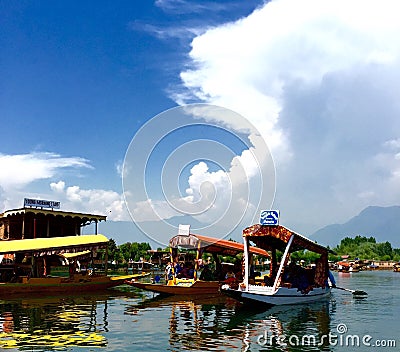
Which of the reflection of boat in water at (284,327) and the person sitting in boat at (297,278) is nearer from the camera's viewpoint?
the reflection of boat in water at (284,327)

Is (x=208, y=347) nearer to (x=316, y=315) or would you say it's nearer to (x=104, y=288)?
(x=316, y=315)

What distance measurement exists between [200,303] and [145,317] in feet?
18.8

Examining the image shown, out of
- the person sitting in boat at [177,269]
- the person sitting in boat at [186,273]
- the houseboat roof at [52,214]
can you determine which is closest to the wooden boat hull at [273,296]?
the person sitting in boat at [177,269]

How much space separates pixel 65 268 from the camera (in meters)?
51.9

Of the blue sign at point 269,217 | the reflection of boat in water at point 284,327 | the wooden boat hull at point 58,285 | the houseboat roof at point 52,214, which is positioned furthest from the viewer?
the houseboat roof at point 52,214

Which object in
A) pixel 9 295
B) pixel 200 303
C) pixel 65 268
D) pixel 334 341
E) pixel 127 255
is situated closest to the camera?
pixel 334 341

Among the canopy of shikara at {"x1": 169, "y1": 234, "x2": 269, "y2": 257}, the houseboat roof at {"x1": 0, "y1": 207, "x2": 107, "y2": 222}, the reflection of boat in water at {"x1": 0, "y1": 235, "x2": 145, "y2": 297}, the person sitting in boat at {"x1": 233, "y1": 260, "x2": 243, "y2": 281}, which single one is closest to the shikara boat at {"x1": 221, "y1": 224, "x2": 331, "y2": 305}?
the person sitting in boat at {"x1": 233, "y1": 260, "x2": 243, "y2": 281}

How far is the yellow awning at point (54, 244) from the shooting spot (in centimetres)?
3055

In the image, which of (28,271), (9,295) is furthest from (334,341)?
(28,271)

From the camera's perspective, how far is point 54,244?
1242 inches

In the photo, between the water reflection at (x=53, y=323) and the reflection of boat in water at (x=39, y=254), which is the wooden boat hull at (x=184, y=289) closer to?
the water reflection at (x=53, y=323)

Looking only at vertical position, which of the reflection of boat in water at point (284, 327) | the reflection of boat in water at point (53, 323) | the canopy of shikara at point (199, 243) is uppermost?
the canopy of shikara at point (199, 243)

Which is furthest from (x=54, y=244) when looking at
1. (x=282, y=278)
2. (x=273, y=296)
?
(x=273, y=296)

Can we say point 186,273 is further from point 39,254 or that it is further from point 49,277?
point 39,254
